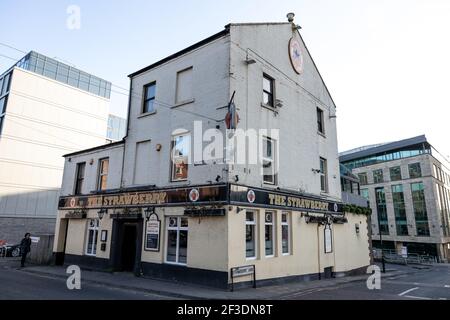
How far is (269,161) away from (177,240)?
18.0ft

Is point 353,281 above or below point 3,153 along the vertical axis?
below

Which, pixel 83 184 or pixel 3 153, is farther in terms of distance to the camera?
pixel 3 153

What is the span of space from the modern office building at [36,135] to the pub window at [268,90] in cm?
2998

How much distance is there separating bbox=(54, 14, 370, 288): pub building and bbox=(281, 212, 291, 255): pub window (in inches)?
2.9

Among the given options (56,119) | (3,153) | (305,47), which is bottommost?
(3,153)

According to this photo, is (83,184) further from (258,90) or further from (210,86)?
(258,90)

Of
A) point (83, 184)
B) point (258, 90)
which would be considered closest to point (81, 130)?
point (83, 184)

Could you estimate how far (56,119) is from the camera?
130 ft

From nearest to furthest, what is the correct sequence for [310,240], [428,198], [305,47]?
1. [310,240]
2. [305,47]
3. [428,198]

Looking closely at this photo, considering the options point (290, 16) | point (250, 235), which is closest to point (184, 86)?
point (250, 235)

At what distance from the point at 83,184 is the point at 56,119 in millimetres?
25818

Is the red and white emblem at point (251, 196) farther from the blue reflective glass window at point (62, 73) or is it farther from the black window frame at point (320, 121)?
the blue reflective glass window at point (62, 73)

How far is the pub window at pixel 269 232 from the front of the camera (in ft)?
43.9
